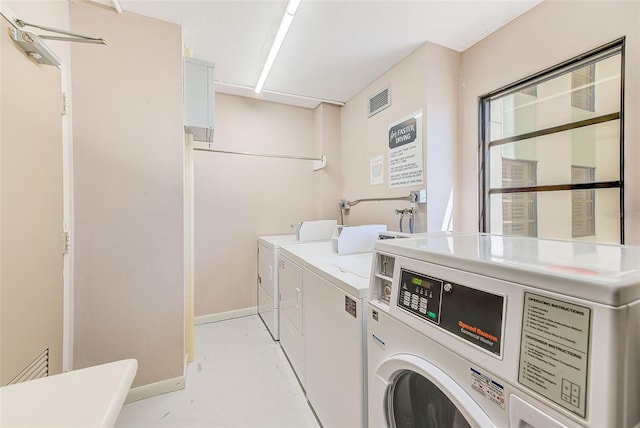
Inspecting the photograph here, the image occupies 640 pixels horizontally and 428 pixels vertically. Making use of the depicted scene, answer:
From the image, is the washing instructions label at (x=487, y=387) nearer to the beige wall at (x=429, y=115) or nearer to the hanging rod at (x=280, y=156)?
the beige wall at (x=429, y=115)

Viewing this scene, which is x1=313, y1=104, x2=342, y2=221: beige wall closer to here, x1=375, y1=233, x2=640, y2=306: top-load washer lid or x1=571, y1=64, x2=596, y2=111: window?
x1=571, y1=64, x2=596, y2=111: window

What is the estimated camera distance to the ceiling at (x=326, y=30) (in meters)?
1.70

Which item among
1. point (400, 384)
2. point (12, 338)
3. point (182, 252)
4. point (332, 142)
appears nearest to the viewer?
point (400, 384)

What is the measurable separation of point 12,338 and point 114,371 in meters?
0.85

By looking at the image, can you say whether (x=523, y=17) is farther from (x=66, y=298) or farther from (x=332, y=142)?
(x=66, y=298)

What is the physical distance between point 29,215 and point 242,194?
6.46 feet

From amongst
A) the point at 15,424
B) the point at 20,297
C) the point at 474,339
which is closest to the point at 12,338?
the point at 20,297

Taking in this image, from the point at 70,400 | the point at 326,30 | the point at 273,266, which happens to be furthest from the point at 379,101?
the point at 70,400

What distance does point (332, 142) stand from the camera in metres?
3.33

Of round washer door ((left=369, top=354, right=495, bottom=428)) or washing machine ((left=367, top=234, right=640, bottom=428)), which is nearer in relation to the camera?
washing machine ((left=367, top=234, right=640, bottom=428))

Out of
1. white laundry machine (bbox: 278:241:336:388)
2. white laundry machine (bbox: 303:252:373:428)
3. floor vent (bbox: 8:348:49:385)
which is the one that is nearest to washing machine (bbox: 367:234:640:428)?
white laundry machine (bbox: 303:252:373:428)

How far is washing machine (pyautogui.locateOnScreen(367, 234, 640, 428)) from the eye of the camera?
433mm

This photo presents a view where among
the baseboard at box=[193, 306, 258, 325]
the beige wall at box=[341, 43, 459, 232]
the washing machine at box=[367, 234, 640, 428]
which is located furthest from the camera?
the baseboard at box=[193, 306, 258, 325]

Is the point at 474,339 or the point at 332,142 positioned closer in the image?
the point at 474,339
